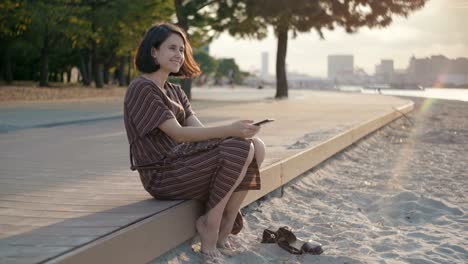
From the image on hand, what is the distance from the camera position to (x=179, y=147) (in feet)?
12.3

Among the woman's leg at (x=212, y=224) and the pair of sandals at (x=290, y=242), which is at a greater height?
the woman's leg at (x=212, y=224)

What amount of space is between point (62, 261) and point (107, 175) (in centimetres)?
271

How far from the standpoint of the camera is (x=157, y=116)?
11.6ft

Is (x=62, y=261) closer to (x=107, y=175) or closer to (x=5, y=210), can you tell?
(x=5, y=210)

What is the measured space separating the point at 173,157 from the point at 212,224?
1.62 feet

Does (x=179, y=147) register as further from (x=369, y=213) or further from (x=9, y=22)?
(x=9, y=22)

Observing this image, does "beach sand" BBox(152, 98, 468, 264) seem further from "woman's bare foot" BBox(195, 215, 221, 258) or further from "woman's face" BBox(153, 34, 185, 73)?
"woman's face" BBox(153, 34, 185, 73)

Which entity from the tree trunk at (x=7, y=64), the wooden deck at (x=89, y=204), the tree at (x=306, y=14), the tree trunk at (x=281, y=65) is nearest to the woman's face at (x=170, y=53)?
the wooden deck at (x=89, y=204)

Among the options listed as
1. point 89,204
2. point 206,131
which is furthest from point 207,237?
point 89,204

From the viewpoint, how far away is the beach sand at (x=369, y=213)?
13.4 ft

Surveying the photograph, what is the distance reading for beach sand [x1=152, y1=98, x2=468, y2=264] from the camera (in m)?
4.09

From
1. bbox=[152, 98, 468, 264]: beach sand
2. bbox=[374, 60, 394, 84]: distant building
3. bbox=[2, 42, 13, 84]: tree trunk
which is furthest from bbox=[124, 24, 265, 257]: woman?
bbox=[374, 60, 394, 84]: distant building

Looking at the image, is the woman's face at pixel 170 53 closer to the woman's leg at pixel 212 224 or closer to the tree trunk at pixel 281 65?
the woman's leg at pixel 212 224

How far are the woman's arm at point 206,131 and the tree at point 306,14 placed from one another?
1988cm
